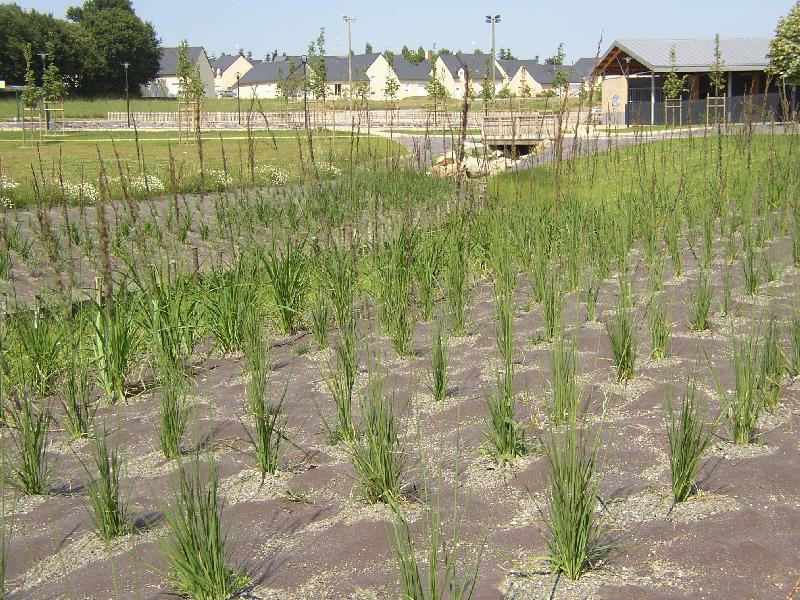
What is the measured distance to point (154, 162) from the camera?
1219 centimetres

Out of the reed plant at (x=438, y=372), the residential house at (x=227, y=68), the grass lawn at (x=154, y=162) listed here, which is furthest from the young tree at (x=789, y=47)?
the residential house at (x=227, y=68)

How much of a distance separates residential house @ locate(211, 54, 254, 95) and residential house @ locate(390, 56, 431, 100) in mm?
17889

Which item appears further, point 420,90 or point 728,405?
point 420,90

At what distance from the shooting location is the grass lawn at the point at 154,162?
1020 centimetres

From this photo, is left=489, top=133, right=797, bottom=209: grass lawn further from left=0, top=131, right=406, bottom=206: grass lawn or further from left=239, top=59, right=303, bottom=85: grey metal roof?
left=239, top=59, right=303, bottom=85: grey metal roof

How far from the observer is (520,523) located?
8.27ft

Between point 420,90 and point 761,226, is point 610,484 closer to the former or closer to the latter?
point 761,226

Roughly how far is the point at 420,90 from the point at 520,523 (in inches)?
3230

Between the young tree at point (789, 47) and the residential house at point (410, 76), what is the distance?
55183 millimetres

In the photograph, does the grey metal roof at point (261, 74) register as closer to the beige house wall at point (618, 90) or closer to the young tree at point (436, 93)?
the beige house wall at point (618, 90)

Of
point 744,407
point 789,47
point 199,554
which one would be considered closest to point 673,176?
point 744,407

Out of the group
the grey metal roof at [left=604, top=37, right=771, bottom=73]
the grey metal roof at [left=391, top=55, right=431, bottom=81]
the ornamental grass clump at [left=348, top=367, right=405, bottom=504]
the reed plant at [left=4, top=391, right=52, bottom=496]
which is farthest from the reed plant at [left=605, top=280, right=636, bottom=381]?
the grey metal roof at [left=391, top=55, right=431, bottom=81]

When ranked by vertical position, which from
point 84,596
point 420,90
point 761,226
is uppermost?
point 420,90

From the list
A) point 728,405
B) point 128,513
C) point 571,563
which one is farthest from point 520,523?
point 128,513
